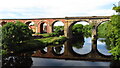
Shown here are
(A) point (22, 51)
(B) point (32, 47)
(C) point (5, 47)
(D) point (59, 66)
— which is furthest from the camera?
(B) point (32, 47)

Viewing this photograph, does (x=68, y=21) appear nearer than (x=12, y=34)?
No

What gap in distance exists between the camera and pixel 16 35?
21.0m

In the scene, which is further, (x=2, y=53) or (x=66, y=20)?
(x=66, y=20)

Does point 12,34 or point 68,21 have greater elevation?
point 68,21

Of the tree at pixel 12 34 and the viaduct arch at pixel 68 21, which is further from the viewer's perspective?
the viaduct arch at pixel 68 21

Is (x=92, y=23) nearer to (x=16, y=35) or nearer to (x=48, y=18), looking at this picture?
(x=48, y=18)

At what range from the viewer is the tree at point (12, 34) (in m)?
19.6

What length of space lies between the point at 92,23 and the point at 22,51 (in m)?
27.3

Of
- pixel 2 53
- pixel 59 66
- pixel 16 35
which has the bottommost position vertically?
pixel 59 66

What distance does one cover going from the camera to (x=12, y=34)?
20562 millimetres

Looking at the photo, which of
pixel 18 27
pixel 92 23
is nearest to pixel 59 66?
pixel 18 27

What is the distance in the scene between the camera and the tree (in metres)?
19.6

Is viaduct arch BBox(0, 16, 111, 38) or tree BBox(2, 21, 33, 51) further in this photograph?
viaduct arch BBox(0, 16, 111, 38)

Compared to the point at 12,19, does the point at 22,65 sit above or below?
below
